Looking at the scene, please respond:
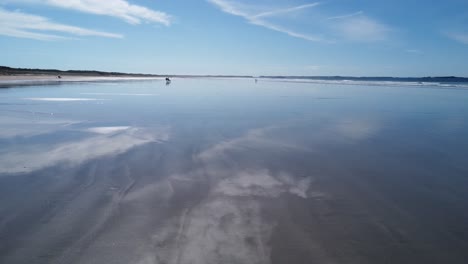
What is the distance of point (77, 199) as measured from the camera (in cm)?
573

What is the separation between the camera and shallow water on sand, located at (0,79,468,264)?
424 cm

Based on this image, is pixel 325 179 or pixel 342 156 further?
pixel 342 156

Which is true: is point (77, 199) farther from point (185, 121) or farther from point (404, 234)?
point (185, 121)

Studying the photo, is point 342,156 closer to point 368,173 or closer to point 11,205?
point 368,173

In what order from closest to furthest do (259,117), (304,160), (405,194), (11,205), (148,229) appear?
(148,229) → (11,205) → (405,194) → (304,160) → (259,117)

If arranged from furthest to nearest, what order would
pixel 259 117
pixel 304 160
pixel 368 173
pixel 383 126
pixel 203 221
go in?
pixel 259 117 < pixel 383 126 < pixel 304 160 < pixel 368 173 < pixel 203 221

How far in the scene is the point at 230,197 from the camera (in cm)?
604

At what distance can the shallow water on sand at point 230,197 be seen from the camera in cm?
424

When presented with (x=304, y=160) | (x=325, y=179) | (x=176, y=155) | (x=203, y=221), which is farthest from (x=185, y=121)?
(x=203, y=221)

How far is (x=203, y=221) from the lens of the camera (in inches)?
198

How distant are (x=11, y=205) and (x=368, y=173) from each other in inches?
293

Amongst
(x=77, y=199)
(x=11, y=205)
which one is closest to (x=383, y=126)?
(x=77, y=199)

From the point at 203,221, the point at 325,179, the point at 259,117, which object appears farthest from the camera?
the point at 259,117

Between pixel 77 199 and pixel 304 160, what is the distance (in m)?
5.63
